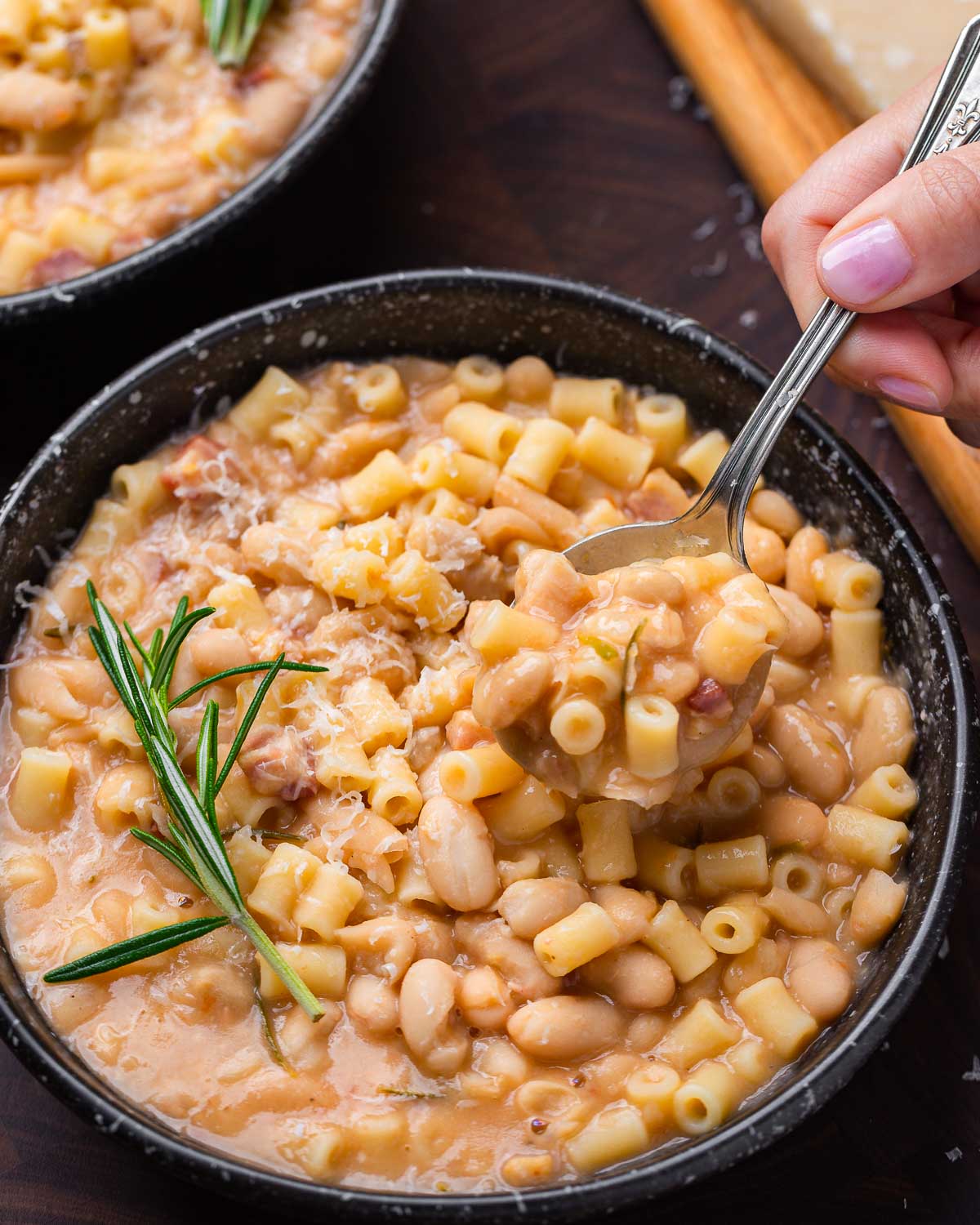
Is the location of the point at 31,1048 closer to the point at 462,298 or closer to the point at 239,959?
the point at 239,959

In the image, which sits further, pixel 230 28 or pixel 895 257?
pixel 230 28

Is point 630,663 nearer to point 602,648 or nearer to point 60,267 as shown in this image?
point 602,648

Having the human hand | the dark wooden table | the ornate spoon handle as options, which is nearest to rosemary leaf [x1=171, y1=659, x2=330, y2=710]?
the ornate spoon handle

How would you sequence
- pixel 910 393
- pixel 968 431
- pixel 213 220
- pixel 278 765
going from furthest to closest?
pixel 213 220
pixel 968 431
pixel 910 393
pixel 278 765

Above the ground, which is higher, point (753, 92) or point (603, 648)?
point (753, 92)

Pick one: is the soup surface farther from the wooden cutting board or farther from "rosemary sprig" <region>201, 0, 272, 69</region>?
the wooden cutting board

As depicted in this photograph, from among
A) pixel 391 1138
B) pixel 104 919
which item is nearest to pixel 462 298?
pixel 104 919

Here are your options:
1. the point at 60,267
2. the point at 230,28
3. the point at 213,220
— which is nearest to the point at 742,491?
the point at 213,220
